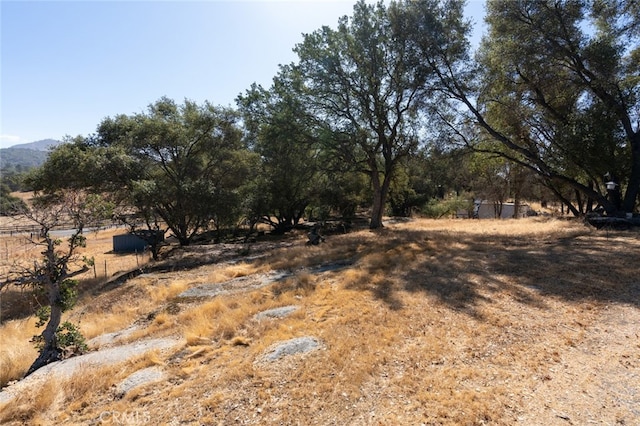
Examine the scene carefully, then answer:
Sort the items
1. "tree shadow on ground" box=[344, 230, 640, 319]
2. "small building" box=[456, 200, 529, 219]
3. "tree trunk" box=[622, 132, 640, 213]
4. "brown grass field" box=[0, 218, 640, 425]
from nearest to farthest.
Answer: "brown grass field" box=[0, 218, 640, 425]
"tree shadow on ground" box=[344, 230, 640, 319]
"tree trunk" box=[622, 132, 640, 213]
"small building" box=[456, 200, 529, 219]

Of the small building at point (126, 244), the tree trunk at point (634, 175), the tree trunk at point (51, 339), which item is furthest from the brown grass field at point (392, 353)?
the small building at point (126, 244)

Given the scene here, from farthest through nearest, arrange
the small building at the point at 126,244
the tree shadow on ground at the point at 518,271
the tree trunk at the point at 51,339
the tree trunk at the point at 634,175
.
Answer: the small building at the point at 126,244 → the tree trunk at the point at 634,175 → the tree shadow on ground at the point at 518,271 → the tree trunk at the point at 51,339

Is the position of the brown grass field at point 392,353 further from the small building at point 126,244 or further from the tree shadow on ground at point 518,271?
the small building at point 126,244

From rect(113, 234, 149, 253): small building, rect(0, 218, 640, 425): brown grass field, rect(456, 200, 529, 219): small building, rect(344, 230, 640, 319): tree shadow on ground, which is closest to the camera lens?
rect(0, 218, 640, 425): brown grass field

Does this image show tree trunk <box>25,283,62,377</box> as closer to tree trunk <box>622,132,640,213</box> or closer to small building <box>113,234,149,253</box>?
tree trunk <box>622,132,640,213</box>

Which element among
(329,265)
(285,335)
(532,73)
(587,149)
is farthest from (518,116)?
(285,335)

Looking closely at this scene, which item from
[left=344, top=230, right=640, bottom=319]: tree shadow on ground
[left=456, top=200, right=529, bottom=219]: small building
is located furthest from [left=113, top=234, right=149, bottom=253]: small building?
[left=456, top=200, right=529, bottom=219]: small building

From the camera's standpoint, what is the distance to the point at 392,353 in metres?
4.48

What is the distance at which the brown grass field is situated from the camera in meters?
3.42

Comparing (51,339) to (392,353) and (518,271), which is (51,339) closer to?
(392,353)

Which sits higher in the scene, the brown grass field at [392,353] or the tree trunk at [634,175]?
the tree trunk at [634,175]

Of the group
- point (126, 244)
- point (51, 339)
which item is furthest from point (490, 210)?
point (51, 339)

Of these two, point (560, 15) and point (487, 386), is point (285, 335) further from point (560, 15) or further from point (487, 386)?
point (560, 15)

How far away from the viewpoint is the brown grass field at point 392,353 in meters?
3.42
